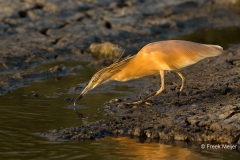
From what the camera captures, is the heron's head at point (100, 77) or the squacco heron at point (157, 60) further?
the heron's head at point (100, 77)

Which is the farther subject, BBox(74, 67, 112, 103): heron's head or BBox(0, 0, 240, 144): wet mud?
BBox(74, 67, 112, 103): heron's head

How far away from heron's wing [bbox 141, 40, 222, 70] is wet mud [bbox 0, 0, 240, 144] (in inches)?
21.6

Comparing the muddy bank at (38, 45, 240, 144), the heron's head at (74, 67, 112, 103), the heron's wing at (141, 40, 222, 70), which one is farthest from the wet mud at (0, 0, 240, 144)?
the heron's wing at (141, 40, 222, 70)

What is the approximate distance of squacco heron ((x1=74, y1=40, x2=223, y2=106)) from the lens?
8172mm

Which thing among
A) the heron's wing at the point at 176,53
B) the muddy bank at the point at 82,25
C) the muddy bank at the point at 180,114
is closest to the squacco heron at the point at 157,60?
the heron's wing at the point at 176,53

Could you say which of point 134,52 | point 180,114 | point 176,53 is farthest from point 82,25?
point 180,114

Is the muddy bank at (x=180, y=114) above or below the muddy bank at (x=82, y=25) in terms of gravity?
Answer: below

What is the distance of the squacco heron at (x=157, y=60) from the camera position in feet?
26.8

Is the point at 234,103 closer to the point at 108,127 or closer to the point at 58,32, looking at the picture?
the point at 108,127

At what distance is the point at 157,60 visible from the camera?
815 centimetres

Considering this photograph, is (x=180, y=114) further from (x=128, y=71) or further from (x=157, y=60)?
(x=128, y=71)

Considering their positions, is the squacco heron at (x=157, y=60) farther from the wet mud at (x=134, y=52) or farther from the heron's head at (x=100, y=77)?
the wet mud at (x=134, y=52)

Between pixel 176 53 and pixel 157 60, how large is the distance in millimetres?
337

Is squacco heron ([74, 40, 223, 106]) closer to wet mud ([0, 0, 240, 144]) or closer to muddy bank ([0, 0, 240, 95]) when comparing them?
wet mud ([0, 0, 240, 144])
